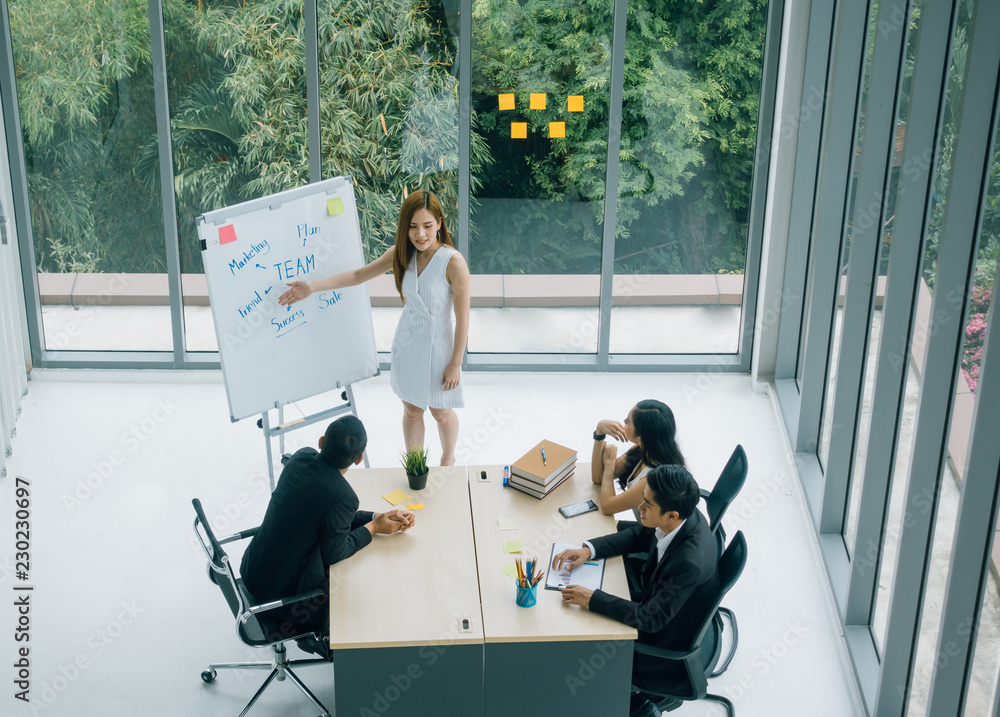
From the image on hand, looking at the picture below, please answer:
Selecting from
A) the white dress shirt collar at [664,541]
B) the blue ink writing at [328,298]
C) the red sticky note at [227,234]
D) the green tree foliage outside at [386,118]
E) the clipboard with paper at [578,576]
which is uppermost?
the green tree foliage outside at [386,118]

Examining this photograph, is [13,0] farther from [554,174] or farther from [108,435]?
[554,174]

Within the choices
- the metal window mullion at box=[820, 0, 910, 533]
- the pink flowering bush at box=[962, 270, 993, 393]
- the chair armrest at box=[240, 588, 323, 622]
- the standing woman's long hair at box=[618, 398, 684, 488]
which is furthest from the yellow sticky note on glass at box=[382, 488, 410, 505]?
the pink flowering bush at box=[962, 270, 993, 393]

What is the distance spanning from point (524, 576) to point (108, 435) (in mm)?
3544

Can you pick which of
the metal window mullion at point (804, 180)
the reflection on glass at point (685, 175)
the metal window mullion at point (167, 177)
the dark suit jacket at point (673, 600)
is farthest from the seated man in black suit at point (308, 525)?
the metal window mullion at point (804, 180)

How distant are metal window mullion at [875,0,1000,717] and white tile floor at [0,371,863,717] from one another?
66 centimetres

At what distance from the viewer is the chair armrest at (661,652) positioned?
3666mm

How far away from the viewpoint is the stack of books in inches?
173

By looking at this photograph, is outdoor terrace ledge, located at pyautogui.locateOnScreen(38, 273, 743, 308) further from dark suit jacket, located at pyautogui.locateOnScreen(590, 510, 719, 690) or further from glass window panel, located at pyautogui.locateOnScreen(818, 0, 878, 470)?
dark suit jacket, located at pyautogui.locateOnScreen(590, 510, 719, 690)

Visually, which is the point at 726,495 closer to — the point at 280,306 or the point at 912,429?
the point at 912,429

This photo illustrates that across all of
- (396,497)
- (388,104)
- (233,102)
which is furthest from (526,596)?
(233,102)

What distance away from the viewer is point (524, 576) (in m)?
3.74

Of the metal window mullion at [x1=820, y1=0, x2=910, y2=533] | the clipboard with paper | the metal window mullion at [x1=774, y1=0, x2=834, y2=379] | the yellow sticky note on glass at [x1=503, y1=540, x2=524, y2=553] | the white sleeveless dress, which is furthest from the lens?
the metal window mullion at [x1=774, y1=0, x2=834, y2=379]

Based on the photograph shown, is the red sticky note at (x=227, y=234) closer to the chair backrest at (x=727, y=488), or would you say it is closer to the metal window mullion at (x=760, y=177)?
the chair backrest at (x=727, y=488)

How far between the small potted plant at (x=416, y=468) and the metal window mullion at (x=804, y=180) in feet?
10.2
